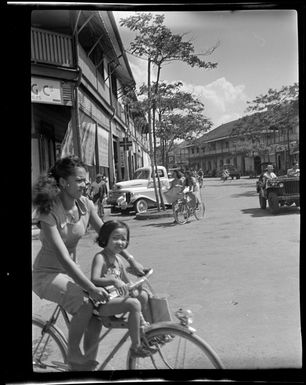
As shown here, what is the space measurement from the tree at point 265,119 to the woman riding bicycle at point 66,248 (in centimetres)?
105

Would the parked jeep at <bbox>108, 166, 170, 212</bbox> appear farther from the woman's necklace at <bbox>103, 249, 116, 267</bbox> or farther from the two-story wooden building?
the woman's necklace at <bbox>103, 249, 116, 267</bbox>

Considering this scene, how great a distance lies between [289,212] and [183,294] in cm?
77

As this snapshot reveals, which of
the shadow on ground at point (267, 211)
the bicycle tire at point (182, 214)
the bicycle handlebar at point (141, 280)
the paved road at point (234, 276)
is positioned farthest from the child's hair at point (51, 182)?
the shadow on ground at point (267, 211)

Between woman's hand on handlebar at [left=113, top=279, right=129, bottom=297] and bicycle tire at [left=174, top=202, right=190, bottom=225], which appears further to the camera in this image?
bicycle tire at [left=174, top=202, right=190, bottom=225]

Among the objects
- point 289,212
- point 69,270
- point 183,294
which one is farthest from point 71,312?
point 289,212

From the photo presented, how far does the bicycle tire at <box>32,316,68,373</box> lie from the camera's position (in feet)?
7.82

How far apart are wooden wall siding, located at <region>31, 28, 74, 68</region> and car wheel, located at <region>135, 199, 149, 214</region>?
1.04m

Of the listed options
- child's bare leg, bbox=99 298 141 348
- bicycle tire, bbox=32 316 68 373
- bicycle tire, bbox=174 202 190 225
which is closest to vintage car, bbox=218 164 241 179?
bicycle tire, bbox=174 202 190 225

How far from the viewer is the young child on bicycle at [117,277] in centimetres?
224

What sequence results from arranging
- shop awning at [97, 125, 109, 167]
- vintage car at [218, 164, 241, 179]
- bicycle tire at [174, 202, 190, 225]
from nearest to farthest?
bicycle tire at [174, 202, 190, 225] < shop awning at [97, 125, 109, 167] < vintage car at [218, 164, 241, 179]

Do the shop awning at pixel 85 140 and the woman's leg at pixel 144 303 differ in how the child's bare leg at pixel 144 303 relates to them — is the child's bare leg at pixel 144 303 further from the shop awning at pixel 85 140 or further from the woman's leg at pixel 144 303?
the shop awning at pixel 85 140

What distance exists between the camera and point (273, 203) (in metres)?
2.52
